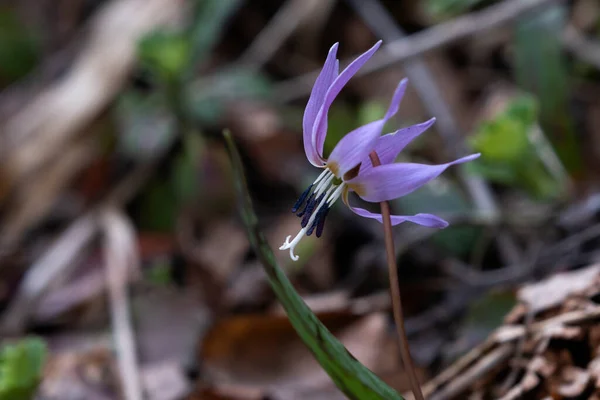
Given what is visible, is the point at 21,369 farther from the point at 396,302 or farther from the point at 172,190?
the point at 172,190

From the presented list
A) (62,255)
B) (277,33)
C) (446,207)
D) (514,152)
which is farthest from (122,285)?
(277,33)

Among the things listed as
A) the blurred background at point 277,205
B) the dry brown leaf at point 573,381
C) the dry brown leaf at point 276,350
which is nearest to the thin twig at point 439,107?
the blurred background at point 277,205

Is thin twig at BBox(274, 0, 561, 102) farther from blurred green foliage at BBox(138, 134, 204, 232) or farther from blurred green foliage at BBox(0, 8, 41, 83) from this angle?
blurred green foliage at BBox(0, 8, 41, 83)

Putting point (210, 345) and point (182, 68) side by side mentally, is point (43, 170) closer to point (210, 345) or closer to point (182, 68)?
point (182, 68)

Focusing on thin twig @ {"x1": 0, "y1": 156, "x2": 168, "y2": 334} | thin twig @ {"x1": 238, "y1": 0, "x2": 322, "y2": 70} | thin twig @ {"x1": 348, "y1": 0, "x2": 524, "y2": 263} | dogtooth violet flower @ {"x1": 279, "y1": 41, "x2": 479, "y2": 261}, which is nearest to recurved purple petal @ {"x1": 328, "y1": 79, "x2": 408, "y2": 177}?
dogtooth violet flower @ {"x1": 279, "y1": 41, "x2": 479, "y2": 261}

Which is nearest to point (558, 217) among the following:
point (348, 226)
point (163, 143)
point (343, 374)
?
point (348, 226)

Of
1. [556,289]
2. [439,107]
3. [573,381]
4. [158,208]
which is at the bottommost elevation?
[573,381]

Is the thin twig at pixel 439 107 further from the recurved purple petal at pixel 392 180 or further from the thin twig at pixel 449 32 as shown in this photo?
the recurved purple petal at pixel 392 180

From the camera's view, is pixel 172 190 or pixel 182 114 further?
pixel 172 190
